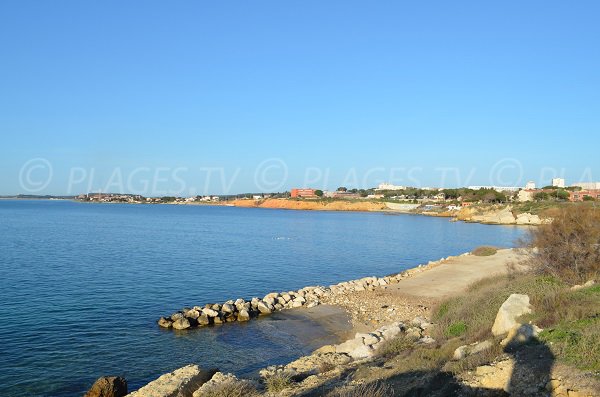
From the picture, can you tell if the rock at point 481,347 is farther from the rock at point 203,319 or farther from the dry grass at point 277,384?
the rock at point 203,319

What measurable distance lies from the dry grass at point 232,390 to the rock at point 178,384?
3.42ft

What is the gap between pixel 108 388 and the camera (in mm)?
12711

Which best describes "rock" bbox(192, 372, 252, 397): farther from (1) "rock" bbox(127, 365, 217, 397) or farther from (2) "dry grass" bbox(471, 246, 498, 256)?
(2) "dry grass" bbox(471, 246, 498, 256)

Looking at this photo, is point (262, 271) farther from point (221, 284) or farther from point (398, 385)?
point (398, 385)

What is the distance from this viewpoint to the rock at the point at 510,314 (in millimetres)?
11773

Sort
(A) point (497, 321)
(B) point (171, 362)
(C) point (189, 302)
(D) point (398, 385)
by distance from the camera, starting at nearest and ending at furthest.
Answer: (D) point (398, 385) → (A) point (497, 321) → (B) point (171, 362) → (C) point (189, 302)

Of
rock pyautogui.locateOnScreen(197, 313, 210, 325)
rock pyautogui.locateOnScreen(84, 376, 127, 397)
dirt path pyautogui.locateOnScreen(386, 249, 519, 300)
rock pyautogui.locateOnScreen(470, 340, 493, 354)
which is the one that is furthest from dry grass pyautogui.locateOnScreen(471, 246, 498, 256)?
rock pyautogui.locateOnScreen(84, 376, 127, 397)

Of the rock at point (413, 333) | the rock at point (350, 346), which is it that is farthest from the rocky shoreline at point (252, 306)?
the rock at point (413, 333)

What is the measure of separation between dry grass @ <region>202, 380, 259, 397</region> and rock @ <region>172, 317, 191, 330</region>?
9.58 metres

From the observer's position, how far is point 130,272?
111 ft

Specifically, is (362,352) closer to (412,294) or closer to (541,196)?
(412,294)

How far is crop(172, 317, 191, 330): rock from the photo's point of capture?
800 inches

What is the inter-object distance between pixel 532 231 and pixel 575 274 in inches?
138

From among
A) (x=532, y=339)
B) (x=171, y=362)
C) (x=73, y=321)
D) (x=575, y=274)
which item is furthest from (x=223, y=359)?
(x=575, y=274)
